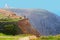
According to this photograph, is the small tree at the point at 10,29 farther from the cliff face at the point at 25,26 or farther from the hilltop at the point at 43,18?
the hilltop at the point at 43,18

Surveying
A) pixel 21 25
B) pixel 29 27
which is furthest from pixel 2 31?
pixel 29 27

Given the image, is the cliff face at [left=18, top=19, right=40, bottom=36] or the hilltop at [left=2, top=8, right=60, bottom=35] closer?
the cliff face at [left=18, top=19, right=40, bottom=36]

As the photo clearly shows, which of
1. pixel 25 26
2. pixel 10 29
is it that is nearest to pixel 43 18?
pixel 25 26

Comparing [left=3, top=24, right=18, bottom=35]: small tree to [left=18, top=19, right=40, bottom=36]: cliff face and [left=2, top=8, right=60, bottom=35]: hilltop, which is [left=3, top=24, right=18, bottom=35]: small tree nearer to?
[left=18, top=19, right=40, bottom=36]: cliff face

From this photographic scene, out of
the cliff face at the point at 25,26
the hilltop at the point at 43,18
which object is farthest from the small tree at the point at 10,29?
the hilltop at the point at 43,18

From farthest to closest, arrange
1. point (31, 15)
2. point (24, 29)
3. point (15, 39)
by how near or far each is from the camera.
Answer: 1. point (31, 15)
2. point (24, 29)
3. point (15, 39)

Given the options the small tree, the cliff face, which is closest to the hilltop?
the cliff face

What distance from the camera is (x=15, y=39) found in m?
8.16

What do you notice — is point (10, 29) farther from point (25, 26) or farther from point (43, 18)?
point (43, 18)

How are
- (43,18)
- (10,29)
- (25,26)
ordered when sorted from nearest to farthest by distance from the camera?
1. (10,29)
2. (25,26)
3. (43,18)

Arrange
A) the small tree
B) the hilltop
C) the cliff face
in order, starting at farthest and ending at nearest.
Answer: the hilltop, the cliff face, the small tree

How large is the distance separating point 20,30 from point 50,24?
8598 mm

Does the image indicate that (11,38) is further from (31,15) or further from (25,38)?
(31,15)

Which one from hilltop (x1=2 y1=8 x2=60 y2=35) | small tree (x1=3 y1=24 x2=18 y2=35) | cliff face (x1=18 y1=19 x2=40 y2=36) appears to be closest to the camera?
small tree (x1=3 y1=24 x2=18 y2=35)
